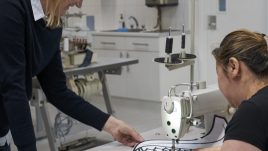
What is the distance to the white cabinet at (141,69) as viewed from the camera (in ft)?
17.8

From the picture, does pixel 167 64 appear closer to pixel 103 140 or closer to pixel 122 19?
pixel 103 140

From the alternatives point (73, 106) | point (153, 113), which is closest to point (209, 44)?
point (153, 113)

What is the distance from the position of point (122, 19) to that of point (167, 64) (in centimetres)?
460

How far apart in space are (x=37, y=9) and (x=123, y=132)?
2.03 feet

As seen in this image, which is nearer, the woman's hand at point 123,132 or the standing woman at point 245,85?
the standing woman at point 245,85

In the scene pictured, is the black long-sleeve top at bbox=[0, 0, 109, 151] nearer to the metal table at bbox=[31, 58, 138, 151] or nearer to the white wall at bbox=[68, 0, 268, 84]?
the metal table at bbox=[31, 58, 138, 151]

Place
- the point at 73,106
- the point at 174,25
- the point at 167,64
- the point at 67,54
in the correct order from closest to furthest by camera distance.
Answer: the point at 167,64
the point at 73,106
the point at 67,54
the point at 174,25

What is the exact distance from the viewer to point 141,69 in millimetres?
5625

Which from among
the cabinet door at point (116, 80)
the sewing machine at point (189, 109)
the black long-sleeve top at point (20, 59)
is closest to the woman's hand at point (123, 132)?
the sewing machine at point (189, 109)

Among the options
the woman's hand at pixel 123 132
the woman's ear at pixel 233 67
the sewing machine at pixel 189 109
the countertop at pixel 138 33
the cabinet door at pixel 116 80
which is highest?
the woman's ear at pixel 233 67

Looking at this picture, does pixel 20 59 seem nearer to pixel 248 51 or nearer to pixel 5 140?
pixel 5 140

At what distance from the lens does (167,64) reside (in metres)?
1.70

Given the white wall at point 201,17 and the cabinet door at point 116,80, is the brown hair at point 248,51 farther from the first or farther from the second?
the cabinet door at point 116,80

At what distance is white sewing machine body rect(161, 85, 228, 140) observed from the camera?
158 cm
